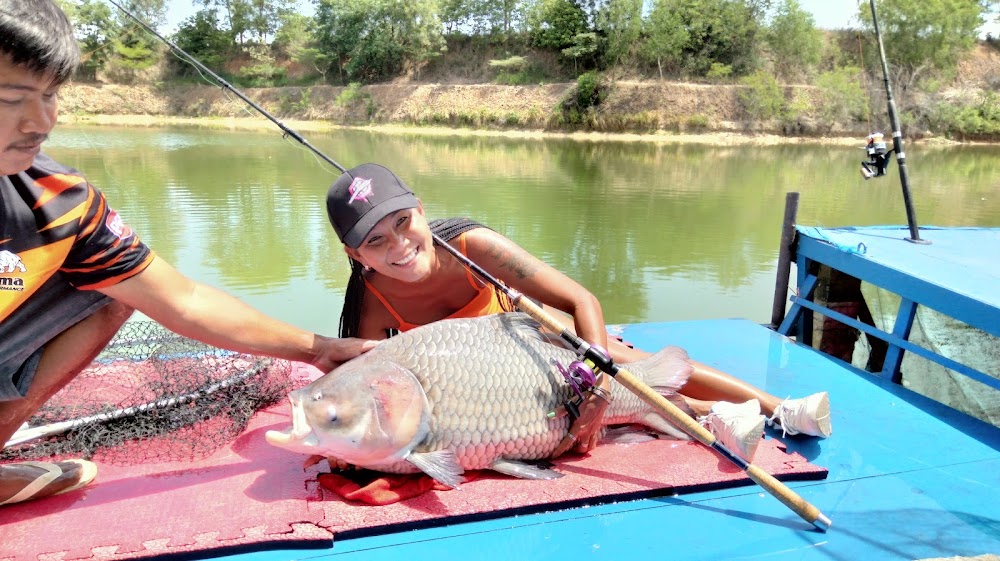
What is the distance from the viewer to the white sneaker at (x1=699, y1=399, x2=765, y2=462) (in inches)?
89.6

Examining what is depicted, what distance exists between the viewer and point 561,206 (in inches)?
495

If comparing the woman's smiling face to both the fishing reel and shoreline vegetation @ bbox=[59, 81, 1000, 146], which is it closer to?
the fishing reel

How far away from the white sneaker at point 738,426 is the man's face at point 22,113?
2.17 metres

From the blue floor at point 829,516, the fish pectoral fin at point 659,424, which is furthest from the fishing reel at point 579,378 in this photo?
the fish pectoral fin at point 659,424

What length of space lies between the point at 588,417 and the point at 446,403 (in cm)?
53

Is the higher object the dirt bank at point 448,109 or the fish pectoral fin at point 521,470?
the dirt bank at point 448,109

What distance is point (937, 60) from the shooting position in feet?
124

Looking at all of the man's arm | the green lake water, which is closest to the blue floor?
the man's arm

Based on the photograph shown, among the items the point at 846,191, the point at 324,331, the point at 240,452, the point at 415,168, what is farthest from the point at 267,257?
the point at 846,191

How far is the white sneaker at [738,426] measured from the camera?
2275 millimetres

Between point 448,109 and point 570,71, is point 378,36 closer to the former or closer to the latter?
point 448,109

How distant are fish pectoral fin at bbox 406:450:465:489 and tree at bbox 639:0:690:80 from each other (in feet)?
124

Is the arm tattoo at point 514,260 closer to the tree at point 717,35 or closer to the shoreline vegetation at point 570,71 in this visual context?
the shoreline vegetation at point 570,71

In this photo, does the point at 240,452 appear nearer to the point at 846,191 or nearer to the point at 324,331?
the point at 324,331
